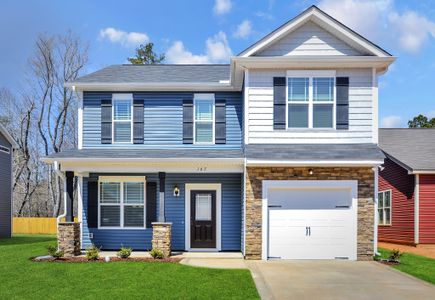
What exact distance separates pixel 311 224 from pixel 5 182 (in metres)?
16.7

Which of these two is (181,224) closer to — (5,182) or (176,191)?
(176,191)

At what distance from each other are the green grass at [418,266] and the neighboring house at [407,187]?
2790mm

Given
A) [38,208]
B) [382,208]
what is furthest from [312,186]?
[38,208]

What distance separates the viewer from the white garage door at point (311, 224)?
11773 mm

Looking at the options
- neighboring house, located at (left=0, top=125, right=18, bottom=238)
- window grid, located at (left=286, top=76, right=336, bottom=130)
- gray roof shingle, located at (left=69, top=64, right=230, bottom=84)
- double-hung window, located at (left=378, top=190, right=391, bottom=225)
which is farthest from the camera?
neighboring house, located at (left=0, top=125, right=18, bottom=238)

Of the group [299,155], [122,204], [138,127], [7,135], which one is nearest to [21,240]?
[7,135]

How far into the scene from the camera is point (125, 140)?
1412 centimetres

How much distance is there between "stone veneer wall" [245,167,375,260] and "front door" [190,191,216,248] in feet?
7.18

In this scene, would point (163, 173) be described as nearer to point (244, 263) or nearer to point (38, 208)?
point (244, 263)

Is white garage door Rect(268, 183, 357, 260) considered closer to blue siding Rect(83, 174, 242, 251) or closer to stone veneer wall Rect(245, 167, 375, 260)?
stone veneer wall Rect(245, 167, 375, 260)

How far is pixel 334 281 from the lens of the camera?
890cm

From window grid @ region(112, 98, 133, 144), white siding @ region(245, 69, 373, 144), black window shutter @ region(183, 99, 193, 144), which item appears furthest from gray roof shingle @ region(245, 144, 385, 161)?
window grid @ region(112, 98, 133, 144)

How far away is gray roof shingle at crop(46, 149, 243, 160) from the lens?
12.5m

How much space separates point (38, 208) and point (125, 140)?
24.4 m
